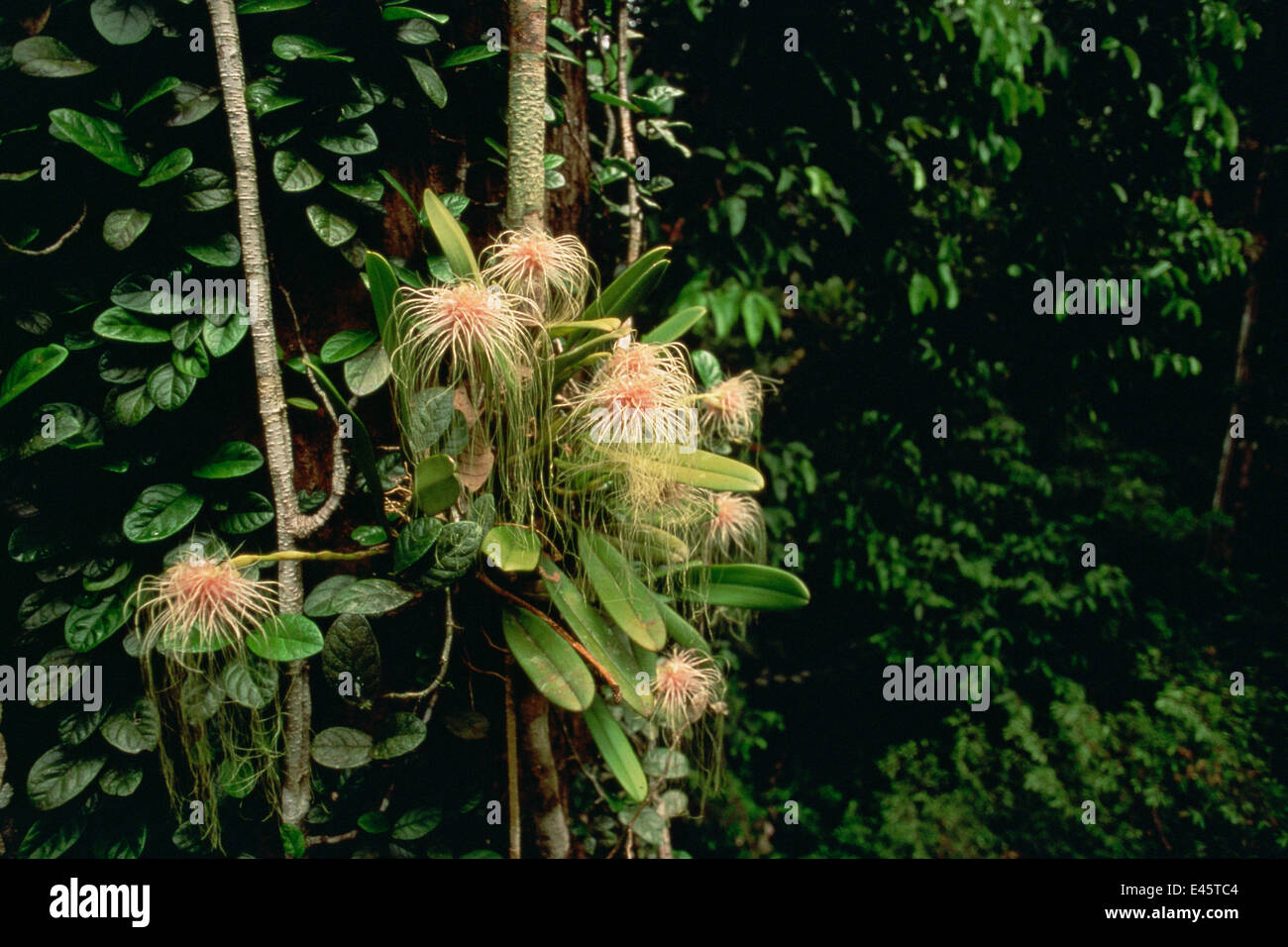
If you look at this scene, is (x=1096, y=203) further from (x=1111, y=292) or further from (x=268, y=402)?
(x=268, y=402)

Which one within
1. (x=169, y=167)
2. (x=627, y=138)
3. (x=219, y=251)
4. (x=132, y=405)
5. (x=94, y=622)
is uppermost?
(x=627, y=138)

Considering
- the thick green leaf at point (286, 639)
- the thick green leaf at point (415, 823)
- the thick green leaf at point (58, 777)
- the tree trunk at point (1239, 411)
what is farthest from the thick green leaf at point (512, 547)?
the tree trunk at point (1239, 411)

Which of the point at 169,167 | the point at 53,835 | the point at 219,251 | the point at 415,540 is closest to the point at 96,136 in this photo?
the point at 169,167

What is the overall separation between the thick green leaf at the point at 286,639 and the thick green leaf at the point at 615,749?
1.49 feet

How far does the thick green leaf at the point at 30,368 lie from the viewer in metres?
1.03

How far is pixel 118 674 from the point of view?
3.75 feet

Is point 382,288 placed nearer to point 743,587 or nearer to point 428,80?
point 428,80

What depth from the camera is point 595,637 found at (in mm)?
1134

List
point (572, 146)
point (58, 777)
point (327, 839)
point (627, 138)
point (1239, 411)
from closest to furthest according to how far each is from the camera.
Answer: point (58, 777) → point (327, 839) → point (572, 146) → point (627, 138) → point (1239, 411)

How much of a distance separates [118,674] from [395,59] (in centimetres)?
108

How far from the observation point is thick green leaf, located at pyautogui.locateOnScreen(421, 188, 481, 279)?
1.11 meters

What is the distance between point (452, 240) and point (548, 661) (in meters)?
0.68

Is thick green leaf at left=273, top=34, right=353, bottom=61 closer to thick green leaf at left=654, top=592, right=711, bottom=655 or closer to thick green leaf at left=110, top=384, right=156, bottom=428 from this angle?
thick green leaf at left=110, top=384, right=156, bottom=428

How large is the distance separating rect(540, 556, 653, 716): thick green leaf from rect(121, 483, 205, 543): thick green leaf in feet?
1.79
